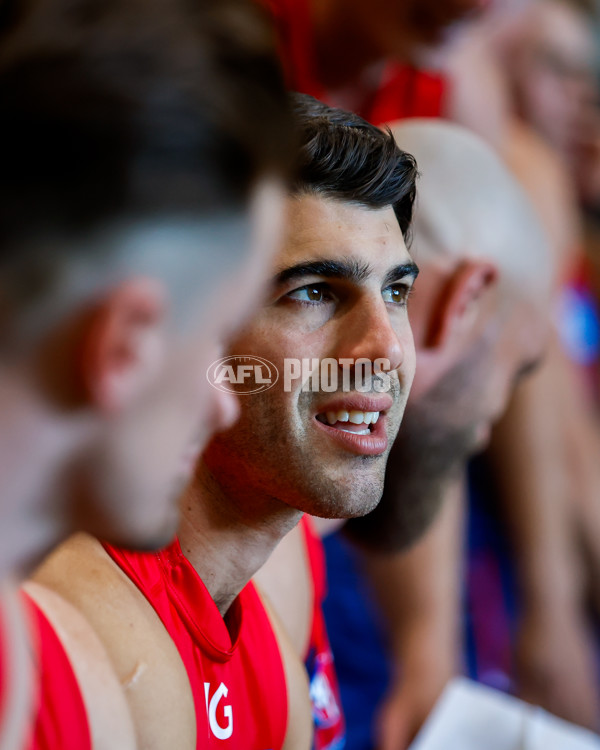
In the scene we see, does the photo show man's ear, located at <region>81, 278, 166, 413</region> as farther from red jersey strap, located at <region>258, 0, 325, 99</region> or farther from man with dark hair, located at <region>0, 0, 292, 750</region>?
red jersey strap, located at <region>258, 0, 325, 99</region>

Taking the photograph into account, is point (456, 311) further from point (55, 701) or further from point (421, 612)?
point (421, 612)

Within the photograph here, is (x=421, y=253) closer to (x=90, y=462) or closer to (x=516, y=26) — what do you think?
(x=90, y=462)

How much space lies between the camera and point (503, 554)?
3.78 ft

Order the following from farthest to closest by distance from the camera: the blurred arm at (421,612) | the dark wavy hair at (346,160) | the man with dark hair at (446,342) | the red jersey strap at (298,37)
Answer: the red jersey strap at (298,37) < the blurred arm at (421,612) < the man with dark hair at (446,342) < the dark wavy hair at (346,160)

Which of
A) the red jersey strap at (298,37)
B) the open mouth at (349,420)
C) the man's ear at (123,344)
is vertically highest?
the red jersey strap at (298,37)

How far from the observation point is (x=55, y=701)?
1.02 feet

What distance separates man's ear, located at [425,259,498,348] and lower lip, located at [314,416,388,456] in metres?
0.13

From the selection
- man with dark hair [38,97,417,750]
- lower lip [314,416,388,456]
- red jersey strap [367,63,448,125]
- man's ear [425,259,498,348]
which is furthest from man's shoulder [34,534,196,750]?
red jersey strap [367,63,448,125]

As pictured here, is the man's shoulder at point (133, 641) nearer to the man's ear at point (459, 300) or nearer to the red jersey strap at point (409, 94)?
the man's ear at point (459, 300)

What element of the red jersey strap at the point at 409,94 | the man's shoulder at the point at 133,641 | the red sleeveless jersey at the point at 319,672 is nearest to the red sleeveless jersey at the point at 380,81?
the red jersey strap at the point at 409,94

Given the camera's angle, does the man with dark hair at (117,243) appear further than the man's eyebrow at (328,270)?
No

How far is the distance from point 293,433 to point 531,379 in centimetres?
82

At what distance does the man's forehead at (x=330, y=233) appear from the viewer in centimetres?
34

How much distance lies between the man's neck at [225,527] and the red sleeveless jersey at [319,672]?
0.12 metres
